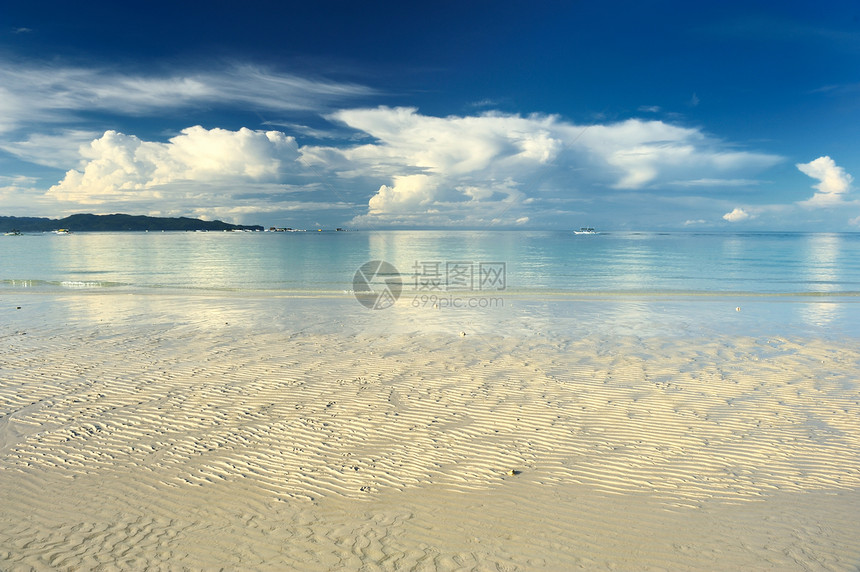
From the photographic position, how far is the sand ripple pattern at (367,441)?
5230 millimetres

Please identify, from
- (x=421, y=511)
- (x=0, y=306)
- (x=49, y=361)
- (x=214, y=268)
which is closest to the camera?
(x=421, y=511)

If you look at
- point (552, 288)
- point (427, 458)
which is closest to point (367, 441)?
point (427, 458)

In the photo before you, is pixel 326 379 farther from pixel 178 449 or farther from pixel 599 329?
pixel 599 329

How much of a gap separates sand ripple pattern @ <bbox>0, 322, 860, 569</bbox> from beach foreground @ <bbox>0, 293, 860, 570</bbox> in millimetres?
36

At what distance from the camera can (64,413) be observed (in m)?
8.38

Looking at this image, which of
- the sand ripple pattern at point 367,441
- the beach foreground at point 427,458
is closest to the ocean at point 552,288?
the beach foreground at point 427,458

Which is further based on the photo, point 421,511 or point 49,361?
point 49,361

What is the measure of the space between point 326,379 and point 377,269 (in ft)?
107

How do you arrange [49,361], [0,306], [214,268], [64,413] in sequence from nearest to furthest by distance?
[64,413]
[49,361]
[0,306]
[214,268]

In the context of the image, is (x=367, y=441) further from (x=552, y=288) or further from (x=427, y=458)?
(x=552, y=288)

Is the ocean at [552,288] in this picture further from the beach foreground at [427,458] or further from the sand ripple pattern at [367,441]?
the sand ripple pattern at [367,441]

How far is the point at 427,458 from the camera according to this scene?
6.89 metres

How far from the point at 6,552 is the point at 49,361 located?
8.28 meters

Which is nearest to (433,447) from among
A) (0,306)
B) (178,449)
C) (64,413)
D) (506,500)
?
(506,500)
